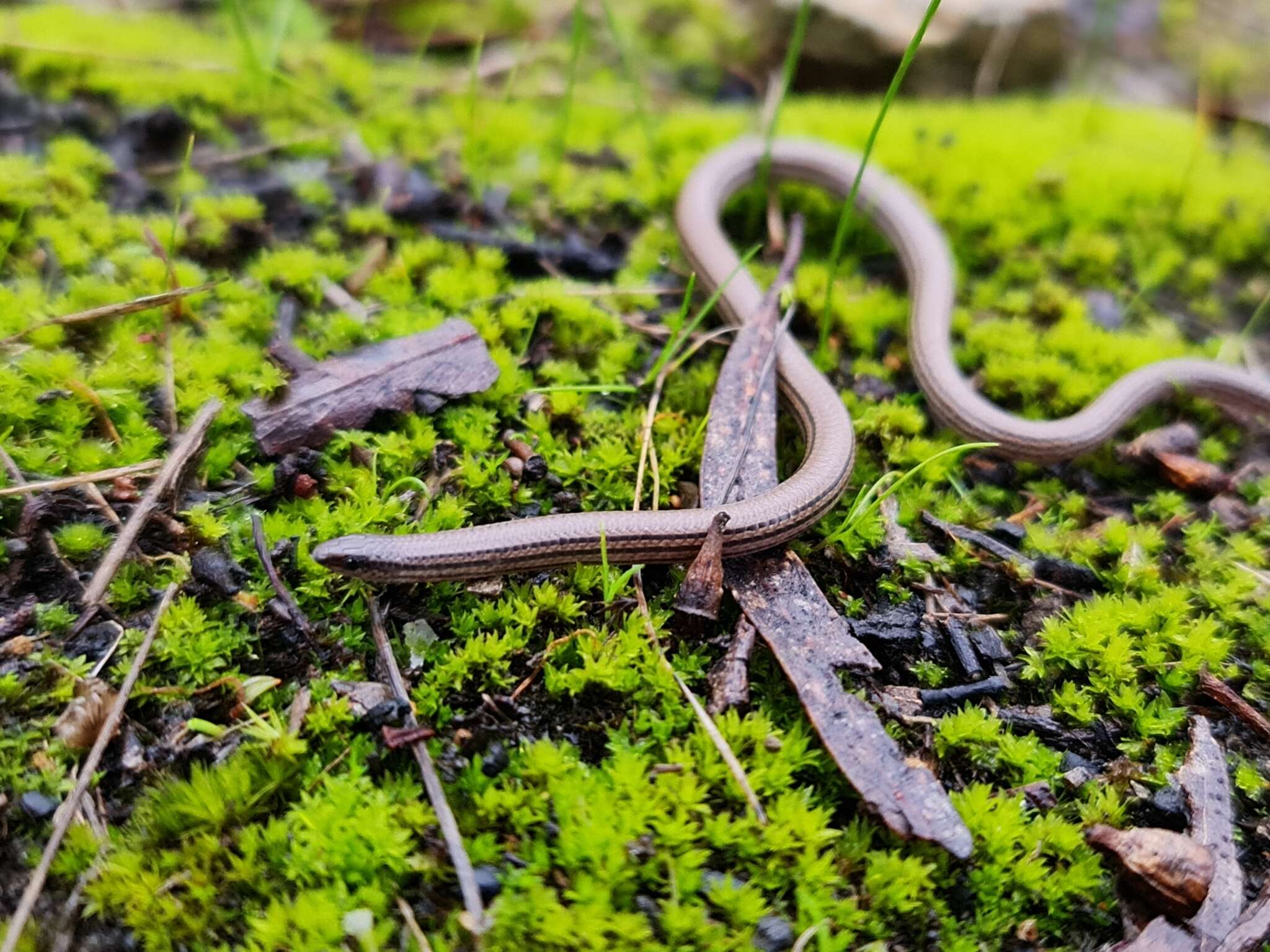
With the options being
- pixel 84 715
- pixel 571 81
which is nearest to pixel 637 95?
pixel 571 81

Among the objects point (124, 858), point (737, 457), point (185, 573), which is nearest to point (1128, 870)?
point (737, 457)

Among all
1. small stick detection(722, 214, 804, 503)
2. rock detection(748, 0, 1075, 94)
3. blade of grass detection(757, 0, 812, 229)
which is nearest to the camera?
small stick detection(722, 214, 804, 503)

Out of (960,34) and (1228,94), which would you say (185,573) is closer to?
(960,34)

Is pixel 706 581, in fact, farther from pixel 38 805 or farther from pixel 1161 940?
pixel 38 805

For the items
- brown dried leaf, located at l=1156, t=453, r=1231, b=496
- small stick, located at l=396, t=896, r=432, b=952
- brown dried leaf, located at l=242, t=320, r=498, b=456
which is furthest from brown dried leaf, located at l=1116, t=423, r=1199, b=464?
small stick, located at l=396, t=896, r=432, b=952

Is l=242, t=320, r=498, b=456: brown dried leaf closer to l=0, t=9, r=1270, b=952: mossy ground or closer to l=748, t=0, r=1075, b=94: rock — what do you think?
l=0, t=9, r=1270, b=952: mossy ground

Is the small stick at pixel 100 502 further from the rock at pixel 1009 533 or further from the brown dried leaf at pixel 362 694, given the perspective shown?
the rock at pixel 1009 533
